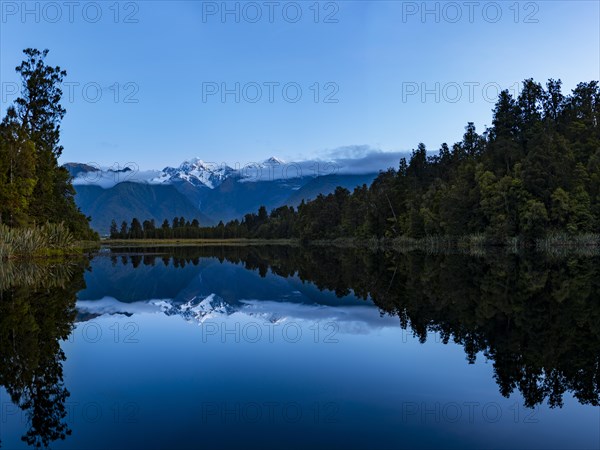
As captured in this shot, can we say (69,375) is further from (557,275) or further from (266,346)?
(557,275)

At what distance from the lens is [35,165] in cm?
5562

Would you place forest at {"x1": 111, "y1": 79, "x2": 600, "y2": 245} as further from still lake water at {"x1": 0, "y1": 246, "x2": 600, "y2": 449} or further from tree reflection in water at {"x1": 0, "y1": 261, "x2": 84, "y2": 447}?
tree reflection in water at {"x1": 0, "y1": 261, "x2": 84, "y2": 447}

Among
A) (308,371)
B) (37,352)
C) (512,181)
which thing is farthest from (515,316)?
(512,181)

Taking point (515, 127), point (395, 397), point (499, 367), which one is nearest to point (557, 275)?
point (499, 367)

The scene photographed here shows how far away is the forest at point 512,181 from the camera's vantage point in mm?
71250

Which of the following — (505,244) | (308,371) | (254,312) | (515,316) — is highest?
(505,244)

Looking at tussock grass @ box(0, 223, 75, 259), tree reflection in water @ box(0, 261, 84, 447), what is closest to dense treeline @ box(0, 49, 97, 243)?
tussock grass @ box(0, 223, 75, 259)

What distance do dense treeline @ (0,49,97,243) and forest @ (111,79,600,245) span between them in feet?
181

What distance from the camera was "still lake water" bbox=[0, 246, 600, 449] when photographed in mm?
8523

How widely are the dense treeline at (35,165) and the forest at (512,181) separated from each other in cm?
5507

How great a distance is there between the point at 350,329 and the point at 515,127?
81.3 m

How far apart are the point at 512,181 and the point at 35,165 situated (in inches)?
2369

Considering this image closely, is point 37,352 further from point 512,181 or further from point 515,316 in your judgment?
point 512,181

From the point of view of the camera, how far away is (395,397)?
408 inches
